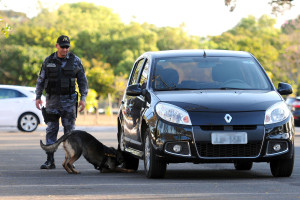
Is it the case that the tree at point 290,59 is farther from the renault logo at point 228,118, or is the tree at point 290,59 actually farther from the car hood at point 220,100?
the renault logo at point 228,118

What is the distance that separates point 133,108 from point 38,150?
6927 mm

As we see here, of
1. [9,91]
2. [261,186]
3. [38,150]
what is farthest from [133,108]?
[9,91]

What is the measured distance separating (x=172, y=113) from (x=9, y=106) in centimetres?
1816

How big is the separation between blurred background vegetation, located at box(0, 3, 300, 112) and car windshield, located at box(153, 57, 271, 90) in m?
32.7

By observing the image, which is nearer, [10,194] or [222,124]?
[10,194]

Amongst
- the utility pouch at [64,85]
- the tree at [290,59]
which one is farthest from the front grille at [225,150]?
the tree at [290,59]

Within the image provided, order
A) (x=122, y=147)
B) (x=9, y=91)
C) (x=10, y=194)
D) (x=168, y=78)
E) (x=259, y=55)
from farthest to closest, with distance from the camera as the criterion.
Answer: (x=259, y=55) < (x=9, y=91) < (x=122, y=147) < (x=168, y=78) < (x=10, y=194)

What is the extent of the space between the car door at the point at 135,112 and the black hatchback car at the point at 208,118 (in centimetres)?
2

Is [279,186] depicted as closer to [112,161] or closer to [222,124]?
[222,124]

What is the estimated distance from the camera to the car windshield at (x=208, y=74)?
11117 millimetres

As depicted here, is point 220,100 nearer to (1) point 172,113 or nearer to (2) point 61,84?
(1) point 172,113

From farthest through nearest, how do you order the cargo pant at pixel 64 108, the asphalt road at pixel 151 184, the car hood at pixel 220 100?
the cargo pant at pixel 64 108 → the car hood at pixel 220 100 → the asphalt road at pixel 151 184

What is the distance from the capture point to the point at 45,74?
41.1 feet

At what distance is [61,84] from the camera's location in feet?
40.6
